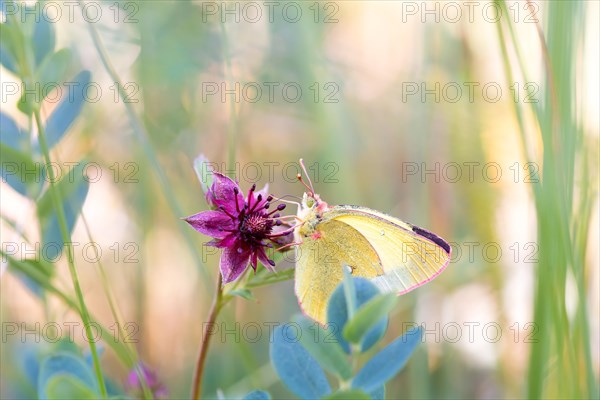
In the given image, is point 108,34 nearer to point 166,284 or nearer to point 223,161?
point 223,161

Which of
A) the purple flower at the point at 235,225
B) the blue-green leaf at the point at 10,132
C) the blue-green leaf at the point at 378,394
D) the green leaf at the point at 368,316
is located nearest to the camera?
the green leaf at the point at 368,316

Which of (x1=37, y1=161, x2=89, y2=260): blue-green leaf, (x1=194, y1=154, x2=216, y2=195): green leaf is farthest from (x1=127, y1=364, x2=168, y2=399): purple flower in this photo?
(x1=194, y1=154, x2=216, y2=195): green leaf

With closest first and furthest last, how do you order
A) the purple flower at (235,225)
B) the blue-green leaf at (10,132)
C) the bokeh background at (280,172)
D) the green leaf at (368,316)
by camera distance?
the green leaf at (368,316) < the purple flower at (235,225) < the blue-green leaf at (10,132) < the bokeh background at (280,172)

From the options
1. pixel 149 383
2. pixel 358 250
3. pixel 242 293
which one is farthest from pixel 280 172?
pixel 242 293

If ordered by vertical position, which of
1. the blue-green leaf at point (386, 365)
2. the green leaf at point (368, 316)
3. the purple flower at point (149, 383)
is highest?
the green leaf at point (368, 316)

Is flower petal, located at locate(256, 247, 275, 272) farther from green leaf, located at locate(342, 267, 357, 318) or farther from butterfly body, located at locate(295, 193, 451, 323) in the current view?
green leaf, located at locate(342, 267, 357, 318)

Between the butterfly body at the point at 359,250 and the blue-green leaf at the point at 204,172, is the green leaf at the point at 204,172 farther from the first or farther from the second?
the butterfly body at the point at 359,250

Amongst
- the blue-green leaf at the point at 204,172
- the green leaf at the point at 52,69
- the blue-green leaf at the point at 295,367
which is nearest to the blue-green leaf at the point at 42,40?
the green leaf at the point at 52,69

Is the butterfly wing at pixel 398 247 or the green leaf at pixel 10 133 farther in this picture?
the butterfly wing at pixel 398 247

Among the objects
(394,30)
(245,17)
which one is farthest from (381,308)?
(394,30)
